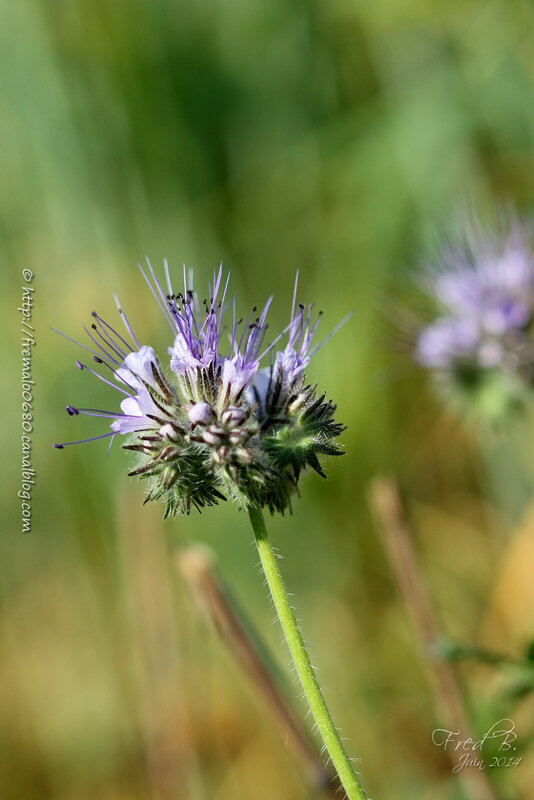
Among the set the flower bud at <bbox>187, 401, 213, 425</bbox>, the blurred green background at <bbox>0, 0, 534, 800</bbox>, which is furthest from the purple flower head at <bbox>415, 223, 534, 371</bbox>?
the flower bud at <bbox>187, 401, 213, 425</bbox>

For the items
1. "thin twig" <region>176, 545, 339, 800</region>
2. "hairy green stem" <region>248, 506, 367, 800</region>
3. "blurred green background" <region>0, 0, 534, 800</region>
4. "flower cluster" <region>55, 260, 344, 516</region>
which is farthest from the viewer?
"blurred green background" <region>0, 0, 534, 800</region>

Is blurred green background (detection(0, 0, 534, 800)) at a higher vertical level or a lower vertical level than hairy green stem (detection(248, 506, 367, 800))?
higher

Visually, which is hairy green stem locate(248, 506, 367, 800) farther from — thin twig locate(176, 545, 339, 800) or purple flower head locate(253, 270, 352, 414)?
thin twig locate(176, 545, 339, 800)

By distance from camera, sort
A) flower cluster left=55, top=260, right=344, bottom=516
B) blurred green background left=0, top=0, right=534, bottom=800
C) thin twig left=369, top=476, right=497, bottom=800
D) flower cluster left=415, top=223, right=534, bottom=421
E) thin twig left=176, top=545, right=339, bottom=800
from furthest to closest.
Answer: blurred green background left=0, top=0, right=534, bottom=800, flower cluster left=415, top=223, right=534, bottom=421, thin twig left=369, top=476, right=497, bottom=800, thin twig left=176, top=545, right=339, bottom=800, flower cluster left=55, top=260, right=344, bottom=516

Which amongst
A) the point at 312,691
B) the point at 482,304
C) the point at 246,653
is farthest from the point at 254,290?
the point at 312,691

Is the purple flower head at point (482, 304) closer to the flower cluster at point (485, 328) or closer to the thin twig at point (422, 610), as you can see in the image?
the flower cluster at point (485, 328)

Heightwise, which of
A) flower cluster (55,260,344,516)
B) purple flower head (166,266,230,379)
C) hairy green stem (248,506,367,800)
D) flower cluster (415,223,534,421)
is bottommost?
hairy green stem (248,506,367,800)
